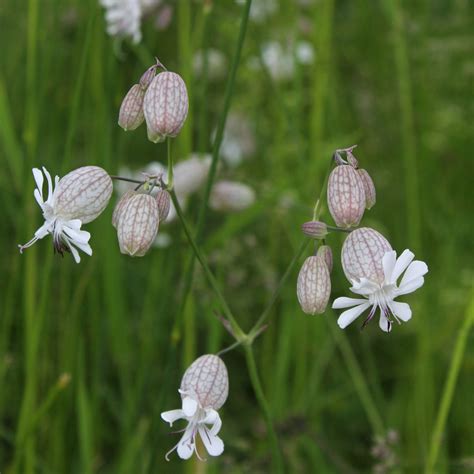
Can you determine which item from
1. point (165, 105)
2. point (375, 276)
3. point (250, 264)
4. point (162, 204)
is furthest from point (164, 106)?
point (250, 264)

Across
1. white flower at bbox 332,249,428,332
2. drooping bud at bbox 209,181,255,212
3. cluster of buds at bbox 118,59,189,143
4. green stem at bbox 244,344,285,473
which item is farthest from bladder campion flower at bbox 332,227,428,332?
drooping bud at bbox 209,181,255,212

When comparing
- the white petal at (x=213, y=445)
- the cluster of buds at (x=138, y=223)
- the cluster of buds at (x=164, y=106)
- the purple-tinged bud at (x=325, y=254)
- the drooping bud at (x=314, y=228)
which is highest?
the cluster of buds at (x=164, y=106)

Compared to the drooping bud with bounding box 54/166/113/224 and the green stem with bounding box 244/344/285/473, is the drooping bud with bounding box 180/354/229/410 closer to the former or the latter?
the green stem with bounding box 244/344/285/473

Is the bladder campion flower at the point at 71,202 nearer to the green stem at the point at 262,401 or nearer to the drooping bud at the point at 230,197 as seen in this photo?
the green stem at the point at 262,401

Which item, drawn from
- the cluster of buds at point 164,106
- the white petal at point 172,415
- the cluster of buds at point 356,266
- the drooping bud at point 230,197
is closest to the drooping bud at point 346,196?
the cluster of buds at point 356,266

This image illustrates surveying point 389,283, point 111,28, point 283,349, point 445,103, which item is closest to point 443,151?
point 445,103

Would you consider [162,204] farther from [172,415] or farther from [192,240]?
[172,415]
